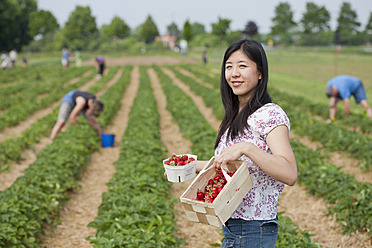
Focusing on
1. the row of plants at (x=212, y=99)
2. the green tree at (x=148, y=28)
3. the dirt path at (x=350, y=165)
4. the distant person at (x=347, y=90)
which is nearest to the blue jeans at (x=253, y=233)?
the dirt path at (x=350, y=165)

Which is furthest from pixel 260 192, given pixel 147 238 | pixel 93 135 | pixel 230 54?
A: pixel 93 135

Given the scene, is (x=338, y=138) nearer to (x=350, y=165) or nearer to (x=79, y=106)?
(x=350, y=165)

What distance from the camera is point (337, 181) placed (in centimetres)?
533

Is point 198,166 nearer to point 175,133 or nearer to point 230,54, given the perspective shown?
point 230,54

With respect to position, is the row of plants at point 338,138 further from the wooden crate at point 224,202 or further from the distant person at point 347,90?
the wooden crate at point 224,202

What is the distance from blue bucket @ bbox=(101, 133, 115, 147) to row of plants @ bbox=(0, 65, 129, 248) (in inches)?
12.1

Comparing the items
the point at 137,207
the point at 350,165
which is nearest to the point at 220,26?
the point at 350,165

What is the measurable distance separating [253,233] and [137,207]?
2.71 metres

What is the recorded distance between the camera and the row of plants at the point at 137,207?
3758 mm

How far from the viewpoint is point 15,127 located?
428 inches

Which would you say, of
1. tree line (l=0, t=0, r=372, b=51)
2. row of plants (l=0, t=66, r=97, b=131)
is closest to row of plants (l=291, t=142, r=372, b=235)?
row of plants (l=0, t=66, r=97, b=131)

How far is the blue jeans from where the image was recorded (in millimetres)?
1880

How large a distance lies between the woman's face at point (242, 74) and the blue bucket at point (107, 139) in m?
6.83

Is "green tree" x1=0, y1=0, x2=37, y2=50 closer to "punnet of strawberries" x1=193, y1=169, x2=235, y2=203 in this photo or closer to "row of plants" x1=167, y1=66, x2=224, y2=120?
"row of plants" x1=167, y1=66, x2=224, y2=120
